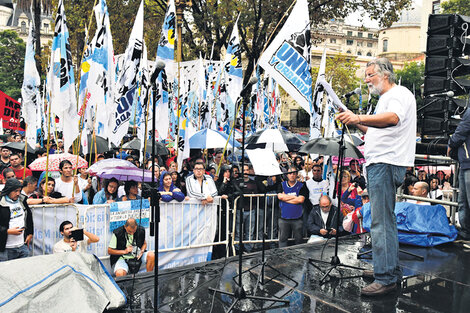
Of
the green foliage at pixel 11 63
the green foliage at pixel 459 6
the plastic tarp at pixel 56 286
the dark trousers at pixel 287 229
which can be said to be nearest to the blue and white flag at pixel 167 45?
the dark trousers at pixel 287 229

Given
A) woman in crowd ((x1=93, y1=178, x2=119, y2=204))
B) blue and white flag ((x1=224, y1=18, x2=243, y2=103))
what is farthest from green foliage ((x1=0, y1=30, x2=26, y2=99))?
woman in crowd ((x1=93, y1=178, x2=119, y2=204))

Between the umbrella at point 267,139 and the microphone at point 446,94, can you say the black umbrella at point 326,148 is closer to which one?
the microphone at point 446,94

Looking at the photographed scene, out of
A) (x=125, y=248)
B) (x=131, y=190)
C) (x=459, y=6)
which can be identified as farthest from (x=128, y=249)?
(x=459, y=6)

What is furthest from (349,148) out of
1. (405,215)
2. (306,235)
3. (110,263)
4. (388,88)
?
(110,263)

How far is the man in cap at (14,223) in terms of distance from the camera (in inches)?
205

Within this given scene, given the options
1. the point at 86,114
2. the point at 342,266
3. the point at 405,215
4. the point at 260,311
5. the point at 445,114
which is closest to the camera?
the point at 260,311

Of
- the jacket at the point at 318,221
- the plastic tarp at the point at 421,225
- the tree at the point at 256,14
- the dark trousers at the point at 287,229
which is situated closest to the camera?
the plastic tarp at the point at 421,225

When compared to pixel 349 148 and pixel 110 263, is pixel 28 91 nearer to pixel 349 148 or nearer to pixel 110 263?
pixel 110 263

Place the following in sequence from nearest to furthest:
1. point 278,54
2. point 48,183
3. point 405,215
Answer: point 278,54 < point 405,215 < point 48,183

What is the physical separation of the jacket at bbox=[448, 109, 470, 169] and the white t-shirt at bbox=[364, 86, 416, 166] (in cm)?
164

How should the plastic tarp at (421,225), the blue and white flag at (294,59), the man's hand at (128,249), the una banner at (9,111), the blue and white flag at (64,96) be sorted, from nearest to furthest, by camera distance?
the blue and white flag at (294,59) → the plastic tarp at (421,225) → the man's hand at (128,249) → the blue and white flag at (64,96) → the una banner at (9,111)

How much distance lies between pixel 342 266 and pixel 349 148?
3.62 m

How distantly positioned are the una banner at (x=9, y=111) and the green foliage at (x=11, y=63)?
4198 cm

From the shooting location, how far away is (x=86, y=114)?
771cm
